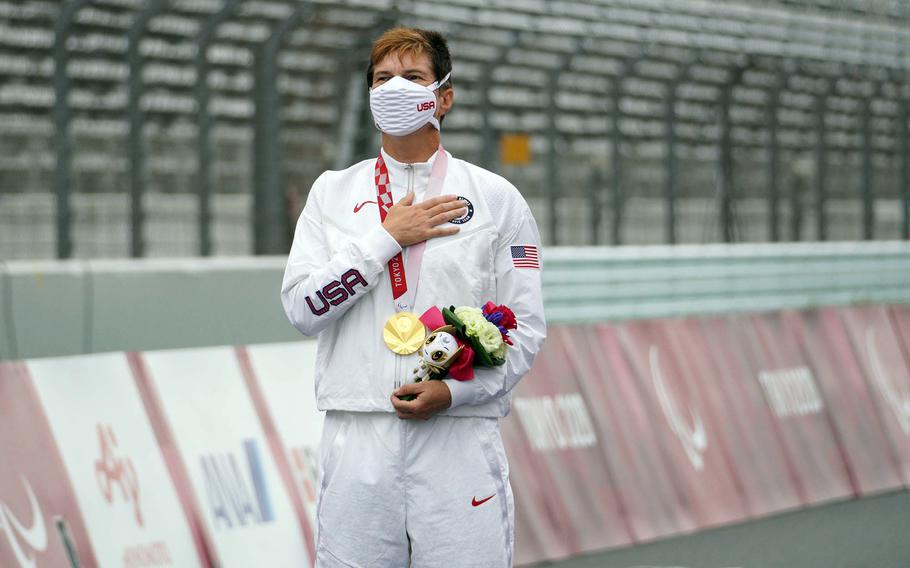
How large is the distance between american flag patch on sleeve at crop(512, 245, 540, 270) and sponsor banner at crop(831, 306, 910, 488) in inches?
258

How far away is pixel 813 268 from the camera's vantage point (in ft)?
42.9

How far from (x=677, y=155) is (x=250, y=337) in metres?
6.42

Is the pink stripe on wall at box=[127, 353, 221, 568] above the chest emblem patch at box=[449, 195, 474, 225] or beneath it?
beneath

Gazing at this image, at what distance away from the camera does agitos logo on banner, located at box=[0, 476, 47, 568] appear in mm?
5551

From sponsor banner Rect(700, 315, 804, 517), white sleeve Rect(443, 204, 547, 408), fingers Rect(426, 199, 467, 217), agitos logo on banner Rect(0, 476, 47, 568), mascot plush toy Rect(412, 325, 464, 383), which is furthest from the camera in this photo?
sponsor banner Rect(700, 315, 804, 517)

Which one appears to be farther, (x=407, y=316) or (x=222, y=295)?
(x=222, y=295)

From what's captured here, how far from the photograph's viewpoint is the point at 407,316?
3.79 metres

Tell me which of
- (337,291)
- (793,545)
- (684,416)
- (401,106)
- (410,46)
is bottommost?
(793,545)

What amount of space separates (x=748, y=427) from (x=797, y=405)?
2.15 ft

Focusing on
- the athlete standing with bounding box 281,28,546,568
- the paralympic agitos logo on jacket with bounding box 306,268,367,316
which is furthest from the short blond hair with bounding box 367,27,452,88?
the paralympic agitos logo on jacket with bounding box 306,268,367,316

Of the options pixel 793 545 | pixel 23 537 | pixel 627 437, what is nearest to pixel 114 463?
pixel 23 537

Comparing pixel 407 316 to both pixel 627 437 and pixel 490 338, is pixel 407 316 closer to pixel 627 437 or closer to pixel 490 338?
pixel 490 338

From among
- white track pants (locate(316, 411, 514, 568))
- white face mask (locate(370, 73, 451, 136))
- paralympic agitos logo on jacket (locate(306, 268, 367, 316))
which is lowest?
white track pants (locate(316, 411, 514, 568))

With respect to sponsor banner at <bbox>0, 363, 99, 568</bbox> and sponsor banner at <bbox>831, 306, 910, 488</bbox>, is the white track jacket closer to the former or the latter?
sponsor banner at <bbox>0, 363, 99, 568</bbox>
